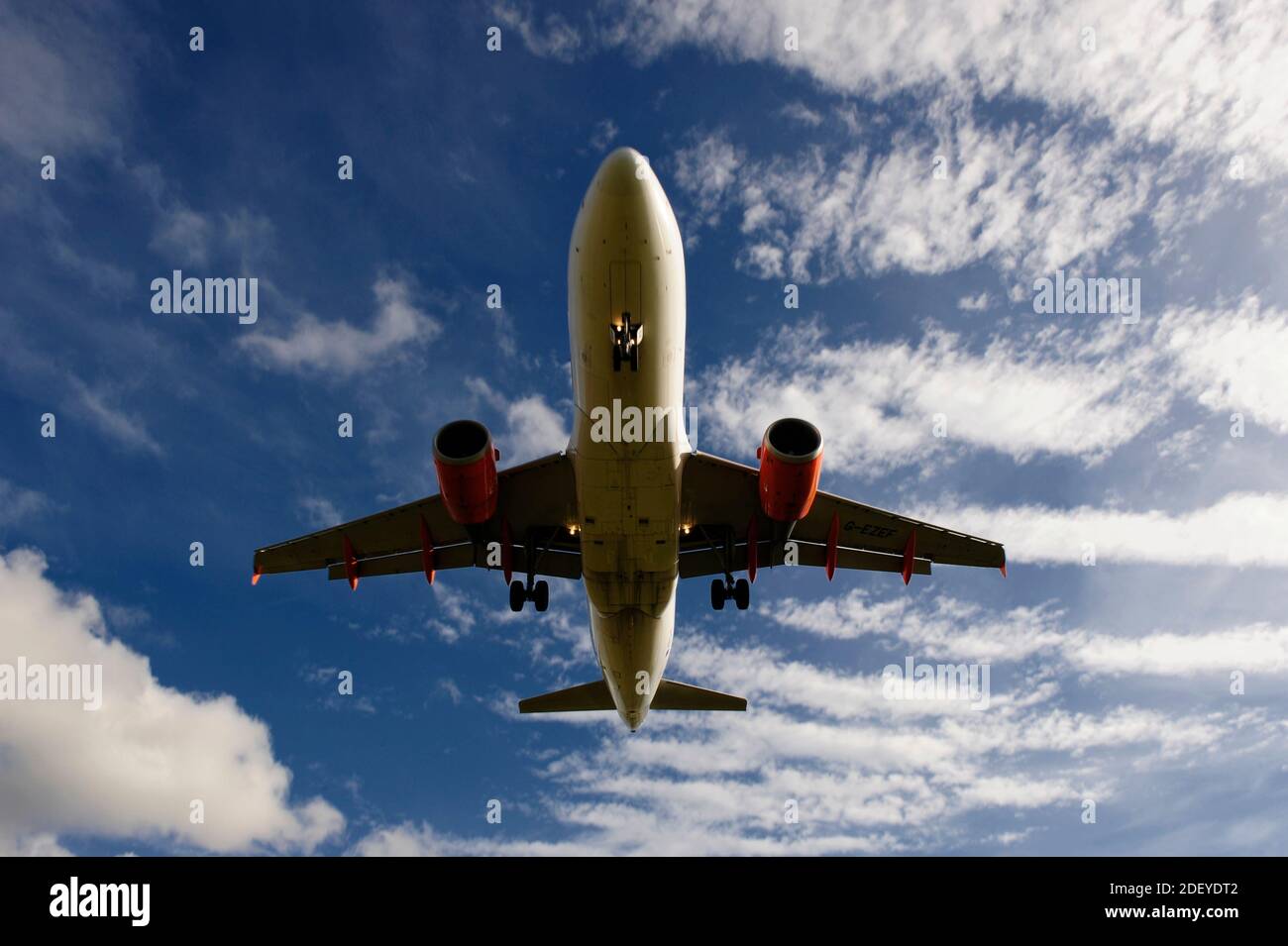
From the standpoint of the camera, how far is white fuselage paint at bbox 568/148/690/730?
576 inches

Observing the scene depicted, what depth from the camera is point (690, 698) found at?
26391mm

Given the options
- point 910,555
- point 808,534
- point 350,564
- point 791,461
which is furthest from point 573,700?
point 791,461

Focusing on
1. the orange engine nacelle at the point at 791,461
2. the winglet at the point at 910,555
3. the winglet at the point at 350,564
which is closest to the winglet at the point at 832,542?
the winglet at the point at 910,555

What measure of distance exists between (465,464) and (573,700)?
481 inches

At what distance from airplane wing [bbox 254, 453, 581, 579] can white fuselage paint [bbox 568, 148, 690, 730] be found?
171cm

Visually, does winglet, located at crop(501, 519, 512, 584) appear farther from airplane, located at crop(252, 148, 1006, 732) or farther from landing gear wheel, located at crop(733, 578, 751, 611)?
landing gear wheel, located at crop(733, 578, 751, 611)

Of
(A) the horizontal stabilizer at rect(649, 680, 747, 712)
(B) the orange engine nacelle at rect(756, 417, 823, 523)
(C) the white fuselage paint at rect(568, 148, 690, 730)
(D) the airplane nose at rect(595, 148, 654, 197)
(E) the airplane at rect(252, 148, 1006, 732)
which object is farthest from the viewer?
(A) the horizontal stabilizer at rect(649, 680, 747, 712)

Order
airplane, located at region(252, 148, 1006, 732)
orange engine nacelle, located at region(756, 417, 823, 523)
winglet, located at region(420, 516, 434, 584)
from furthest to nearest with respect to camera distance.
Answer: winglet, located at region(420, 516, 434, 584)
orange engine nacelle, located at region(756, 417, 823, 523)
airplane, located at region(252, 148, 1006, 732)

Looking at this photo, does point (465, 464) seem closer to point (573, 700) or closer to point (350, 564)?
point (350, 564)

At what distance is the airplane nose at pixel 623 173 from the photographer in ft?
47.2

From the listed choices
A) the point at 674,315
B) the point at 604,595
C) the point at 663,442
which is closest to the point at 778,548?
the point at 604,595

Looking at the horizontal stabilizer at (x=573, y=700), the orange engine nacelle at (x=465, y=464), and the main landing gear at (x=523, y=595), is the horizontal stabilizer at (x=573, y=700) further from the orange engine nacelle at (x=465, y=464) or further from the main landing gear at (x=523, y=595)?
the orange engine nacelle at (x=465, y=464)

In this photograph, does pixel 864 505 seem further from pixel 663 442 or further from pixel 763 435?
pixel 663 442

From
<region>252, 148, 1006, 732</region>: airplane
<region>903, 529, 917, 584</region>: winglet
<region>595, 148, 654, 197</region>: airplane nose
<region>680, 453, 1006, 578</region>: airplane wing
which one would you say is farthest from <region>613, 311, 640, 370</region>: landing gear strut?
<region>903, 529, 917, 584</region>: winglet
